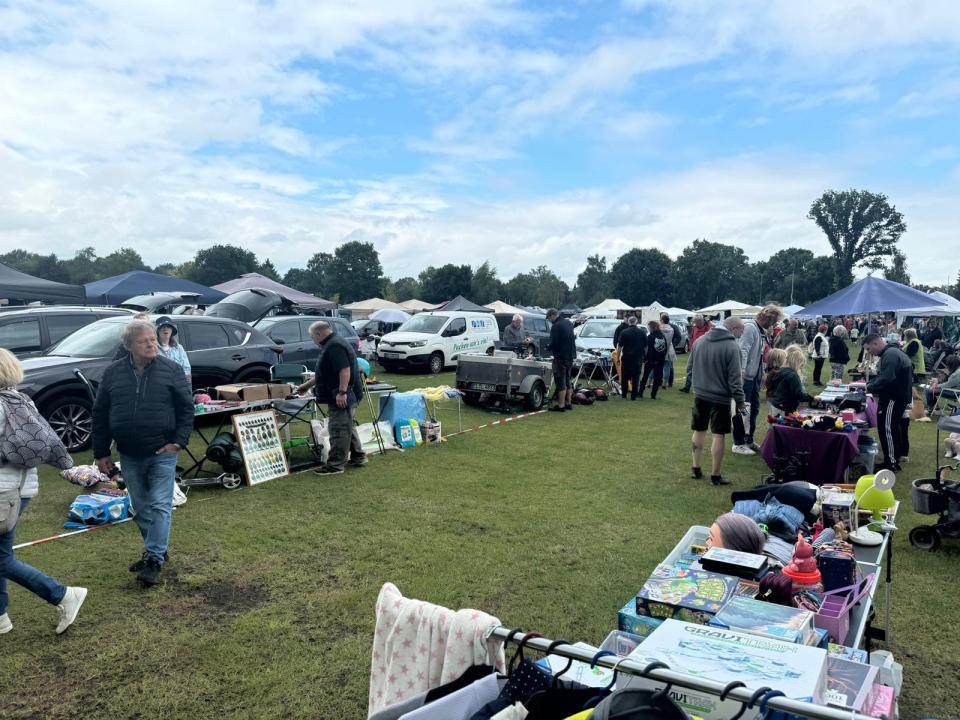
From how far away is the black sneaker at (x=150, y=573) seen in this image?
428 centimetres

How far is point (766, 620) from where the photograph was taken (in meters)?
2.14

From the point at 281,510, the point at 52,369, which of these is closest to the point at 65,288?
the point at 52,369

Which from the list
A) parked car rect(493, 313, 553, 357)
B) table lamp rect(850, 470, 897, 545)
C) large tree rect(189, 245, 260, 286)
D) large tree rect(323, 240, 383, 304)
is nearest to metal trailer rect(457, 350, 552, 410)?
table lamp rect(850, 470, 897, 545)

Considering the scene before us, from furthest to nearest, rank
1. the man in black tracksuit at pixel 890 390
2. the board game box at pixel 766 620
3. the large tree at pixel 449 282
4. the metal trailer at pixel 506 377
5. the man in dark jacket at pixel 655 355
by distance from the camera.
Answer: the large tree at pixel 449 282 → the man in dark jacket at pixel 655 355 → the metal trailer at pixel 506 377 → the man in black tracksuit at pixel 890 390 → the board game box at pixel 766 620

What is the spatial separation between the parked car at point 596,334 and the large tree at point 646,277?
57.8m

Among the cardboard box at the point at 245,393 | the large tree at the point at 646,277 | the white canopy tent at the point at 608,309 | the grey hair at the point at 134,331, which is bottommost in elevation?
the cardboard box at the point at 245,393

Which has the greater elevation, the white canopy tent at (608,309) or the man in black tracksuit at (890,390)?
the white canopy tent at (608,309)

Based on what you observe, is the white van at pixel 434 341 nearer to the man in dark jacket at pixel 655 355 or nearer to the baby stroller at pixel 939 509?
the man in dark jacket at pixel 655 355

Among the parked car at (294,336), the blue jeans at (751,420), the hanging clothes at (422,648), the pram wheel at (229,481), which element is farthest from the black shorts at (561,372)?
the hanging clothes at (422,648)

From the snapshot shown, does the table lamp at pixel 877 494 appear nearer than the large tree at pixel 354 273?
Yes

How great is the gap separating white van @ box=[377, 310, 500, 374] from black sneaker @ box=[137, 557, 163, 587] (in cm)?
1256

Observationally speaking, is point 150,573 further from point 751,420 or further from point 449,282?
point 449,282

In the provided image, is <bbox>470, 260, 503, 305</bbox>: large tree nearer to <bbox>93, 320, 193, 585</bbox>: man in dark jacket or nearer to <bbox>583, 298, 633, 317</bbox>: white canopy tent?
<bbox>583, 298, 633, 317</bbox>: white canopy tent

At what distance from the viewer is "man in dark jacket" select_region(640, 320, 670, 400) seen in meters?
13.6
